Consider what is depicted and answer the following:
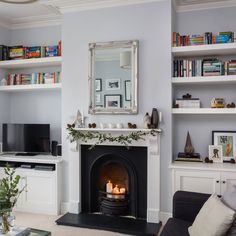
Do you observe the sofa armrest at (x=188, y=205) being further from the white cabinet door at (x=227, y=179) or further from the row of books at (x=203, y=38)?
the row of books at (x=203, y=38)

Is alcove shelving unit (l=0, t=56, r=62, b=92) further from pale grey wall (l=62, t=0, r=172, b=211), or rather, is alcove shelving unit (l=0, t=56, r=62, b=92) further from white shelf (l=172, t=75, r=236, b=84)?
white shelf (l=172, t=75, r=236, b=84)

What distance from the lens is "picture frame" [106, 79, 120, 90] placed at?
3576 mm

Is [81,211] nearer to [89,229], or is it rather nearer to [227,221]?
[89,229]

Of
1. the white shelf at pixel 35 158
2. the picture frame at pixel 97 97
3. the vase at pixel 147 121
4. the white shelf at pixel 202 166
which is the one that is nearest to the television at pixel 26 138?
the white shelf at pixel 35 158

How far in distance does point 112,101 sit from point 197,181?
4.79 feet

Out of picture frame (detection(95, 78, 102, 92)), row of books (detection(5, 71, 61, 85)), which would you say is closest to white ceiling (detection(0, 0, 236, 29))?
row of books (detection(5, 71, 61, 85))

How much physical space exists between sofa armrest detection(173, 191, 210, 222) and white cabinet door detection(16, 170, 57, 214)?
1839 millimetres

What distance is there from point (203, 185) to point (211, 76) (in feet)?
4.37

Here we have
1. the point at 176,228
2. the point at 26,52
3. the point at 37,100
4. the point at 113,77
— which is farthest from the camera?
the point at 37,100

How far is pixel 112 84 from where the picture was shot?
3.60m

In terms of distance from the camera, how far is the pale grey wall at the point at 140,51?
11.2 feet

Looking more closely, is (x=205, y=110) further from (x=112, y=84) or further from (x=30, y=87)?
(x=30, y=87)

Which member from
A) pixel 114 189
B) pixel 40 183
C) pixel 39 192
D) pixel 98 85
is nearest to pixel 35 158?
pixel 40 183

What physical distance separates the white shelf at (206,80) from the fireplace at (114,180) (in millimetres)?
976
